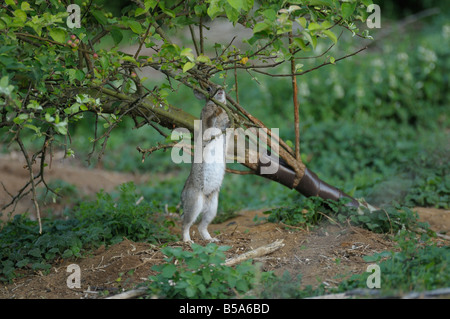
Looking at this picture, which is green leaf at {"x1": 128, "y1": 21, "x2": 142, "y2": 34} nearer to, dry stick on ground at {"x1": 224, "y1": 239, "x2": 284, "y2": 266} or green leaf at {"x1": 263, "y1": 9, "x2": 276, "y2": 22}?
green leaf at {"x1": 263, "y1": 9, "x2": 276, "y2": 22}

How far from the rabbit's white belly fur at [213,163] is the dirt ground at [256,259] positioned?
1.61ft

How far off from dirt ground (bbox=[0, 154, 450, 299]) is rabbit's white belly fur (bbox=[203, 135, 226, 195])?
490 mm

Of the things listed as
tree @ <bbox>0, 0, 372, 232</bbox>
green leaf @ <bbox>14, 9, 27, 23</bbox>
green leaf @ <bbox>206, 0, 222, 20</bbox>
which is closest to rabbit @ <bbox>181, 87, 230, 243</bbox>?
tree @ <bbox>0, 0, 372, 232</bbox>

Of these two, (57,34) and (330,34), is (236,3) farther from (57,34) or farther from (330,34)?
(57,34)

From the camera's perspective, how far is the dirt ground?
4105mm

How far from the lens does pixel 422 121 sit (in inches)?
365

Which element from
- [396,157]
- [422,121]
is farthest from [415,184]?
[422,121]

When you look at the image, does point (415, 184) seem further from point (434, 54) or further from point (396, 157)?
point (434, 54)

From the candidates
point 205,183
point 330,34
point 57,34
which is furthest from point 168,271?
point 330,34

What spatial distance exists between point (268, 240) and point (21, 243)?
7.27 ft

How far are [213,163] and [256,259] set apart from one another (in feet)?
3.45

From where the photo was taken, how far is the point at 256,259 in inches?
171

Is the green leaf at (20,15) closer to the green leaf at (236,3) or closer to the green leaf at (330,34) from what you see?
the green leaf at (236,3)

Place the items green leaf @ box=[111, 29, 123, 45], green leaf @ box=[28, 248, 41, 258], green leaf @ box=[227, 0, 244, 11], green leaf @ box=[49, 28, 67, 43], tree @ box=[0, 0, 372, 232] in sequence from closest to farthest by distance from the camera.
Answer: green leaf @ box=[227, 0, 244, 11]
tree @ box=[0, 0, 372, 232]
green leaf @ box=[49, 28, 67, 43]
green leaf @ box=[111, 29, 123, 45]
green leaf @ box=[28, 248, 41, 258]
